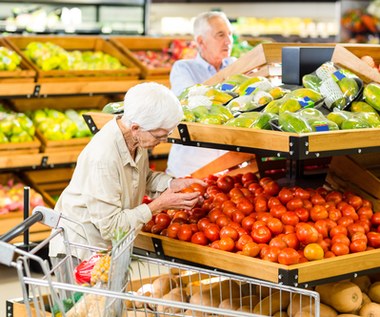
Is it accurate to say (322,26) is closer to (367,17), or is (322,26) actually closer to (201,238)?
(367,17)

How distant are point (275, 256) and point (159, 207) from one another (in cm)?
52

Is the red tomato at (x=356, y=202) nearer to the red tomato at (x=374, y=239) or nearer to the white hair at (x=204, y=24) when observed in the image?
the red tomato at (x=374, y=239)

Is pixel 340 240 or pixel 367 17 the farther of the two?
pixel 367 17

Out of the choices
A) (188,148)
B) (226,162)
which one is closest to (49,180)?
(188,148)

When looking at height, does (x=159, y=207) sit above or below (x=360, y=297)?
above

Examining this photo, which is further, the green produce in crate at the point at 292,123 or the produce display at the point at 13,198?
the produce display at the point at 13,198

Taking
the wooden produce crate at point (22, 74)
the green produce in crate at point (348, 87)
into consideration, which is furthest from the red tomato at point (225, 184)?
the wooden produce crate at point (22, 74)

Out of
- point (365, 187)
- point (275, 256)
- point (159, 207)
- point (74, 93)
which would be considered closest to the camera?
point (275, 256)

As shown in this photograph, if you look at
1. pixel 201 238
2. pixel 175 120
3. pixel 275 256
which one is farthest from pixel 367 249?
pixel 175 120

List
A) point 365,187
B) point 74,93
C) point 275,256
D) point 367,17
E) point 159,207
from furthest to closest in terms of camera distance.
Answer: point 367,17, point 74,93, point 365,187, point 159,207, point 275,256

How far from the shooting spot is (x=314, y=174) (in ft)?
12.4

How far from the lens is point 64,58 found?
21.6ft

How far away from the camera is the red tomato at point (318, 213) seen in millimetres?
3252

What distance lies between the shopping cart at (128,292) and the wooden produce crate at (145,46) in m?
3.25
